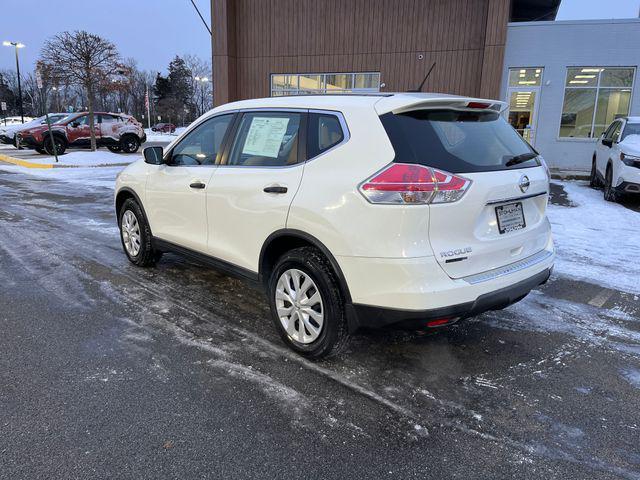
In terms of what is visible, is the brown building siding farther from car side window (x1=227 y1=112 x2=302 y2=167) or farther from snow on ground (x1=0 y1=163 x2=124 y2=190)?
car side window (x1=227 y1=112 x2=302 y2=167)

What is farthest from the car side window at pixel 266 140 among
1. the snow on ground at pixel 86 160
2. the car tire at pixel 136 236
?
the snow on ground at pixel 86 160

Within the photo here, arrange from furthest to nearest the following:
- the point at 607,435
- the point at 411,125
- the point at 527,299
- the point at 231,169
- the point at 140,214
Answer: the point at 140,214 → the point at 527,299 → the point at 231,169 → the point at 411,125 → the point at 607,435

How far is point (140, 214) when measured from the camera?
5.35 m

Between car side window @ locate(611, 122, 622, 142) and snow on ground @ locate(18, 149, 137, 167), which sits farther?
snow on ground @ locate(18, 149, 137, 167)

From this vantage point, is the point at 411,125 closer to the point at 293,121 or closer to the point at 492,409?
the point at 293,121

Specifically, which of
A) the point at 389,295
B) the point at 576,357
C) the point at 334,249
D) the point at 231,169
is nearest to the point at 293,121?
the point at 231,169

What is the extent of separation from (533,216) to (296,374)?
2.00 m

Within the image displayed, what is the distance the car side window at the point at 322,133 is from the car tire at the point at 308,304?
0.69 metres

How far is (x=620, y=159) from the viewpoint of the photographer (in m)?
9.62

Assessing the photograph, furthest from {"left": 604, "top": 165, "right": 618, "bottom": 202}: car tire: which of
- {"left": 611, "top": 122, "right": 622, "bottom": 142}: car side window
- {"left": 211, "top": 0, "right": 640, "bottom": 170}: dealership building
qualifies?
{"left": 211, "top": 0, "right": 640, "bottom": 170}: dealership building

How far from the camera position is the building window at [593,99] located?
15.0 metres

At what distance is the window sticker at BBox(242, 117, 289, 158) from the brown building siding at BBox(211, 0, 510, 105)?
529 inches

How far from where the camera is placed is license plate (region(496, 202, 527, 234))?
3.25 meters

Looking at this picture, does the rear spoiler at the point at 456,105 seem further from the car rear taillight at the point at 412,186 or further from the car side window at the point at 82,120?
the car side window at the point at 82,120
